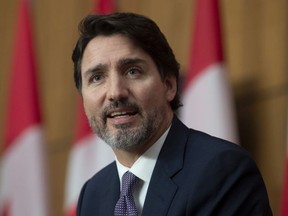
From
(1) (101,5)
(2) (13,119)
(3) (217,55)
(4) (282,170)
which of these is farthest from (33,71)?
(4) (282,170)

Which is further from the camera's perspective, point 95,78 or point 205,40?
point 205,40

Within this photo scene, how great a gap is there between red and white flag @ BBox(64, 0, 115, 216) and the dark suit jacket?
1365mm

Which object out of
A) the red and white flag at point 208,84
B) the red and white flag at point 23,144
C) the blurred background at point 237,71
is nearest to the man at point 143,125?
the red and white flag at point 208,84

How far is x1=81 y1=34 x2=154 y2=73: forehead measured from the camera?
1.72 metres

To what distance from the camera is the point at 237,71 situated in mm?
2854

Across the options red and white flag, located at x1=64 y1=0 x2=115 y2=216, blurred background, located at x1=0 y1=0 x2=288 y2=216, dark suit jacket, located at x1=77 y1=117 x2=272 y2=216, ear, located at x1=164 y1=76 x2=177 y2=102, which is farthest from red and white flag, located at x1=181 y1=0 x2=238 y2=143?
dark suit jacket, located at x1=77 y1=117 x2=272 y2=216

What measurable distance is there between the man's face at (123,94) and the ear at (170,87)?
0.06 m

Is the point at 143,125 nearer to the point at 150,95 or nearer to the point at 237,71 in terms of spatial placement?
the point at 150,95

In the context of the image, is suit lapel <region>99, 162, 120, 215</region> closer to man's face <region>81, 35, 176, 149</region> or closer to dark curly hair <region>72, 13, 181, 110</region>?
man's face <region>81, 35, 176, 149</region>

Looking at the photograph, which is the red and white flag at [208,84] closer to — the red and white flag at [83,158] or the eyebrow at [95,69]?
the red and white flag at [83,158]

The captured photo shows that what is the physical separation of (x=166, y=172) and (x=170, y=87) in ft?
1.00

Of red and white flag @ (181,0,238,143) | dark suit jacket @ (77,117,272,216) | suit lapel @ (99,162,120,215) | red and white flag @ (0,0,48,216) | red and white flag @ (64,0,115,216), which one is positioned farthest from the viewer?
red and white flag @ (0,0,48,216)

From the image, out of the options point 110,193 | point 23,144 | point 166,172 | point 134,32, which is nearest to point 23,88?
point 23,144

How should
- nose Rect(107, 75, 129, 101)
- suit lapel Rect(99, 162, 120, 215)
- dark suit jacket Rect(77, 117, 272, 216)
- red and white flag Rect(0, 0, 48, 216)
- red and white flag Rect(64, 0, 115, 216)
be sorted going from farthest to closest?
red and white flag Rect(0, 0, 48, 216) < red and white flag Rect(64, 0, 115, 216) < suit lapel Rect(99, 162, 120, 215) < nose Rect(107, 75, 129, 101) < dark suit jacket Rect(77, 117, 272, 216)
